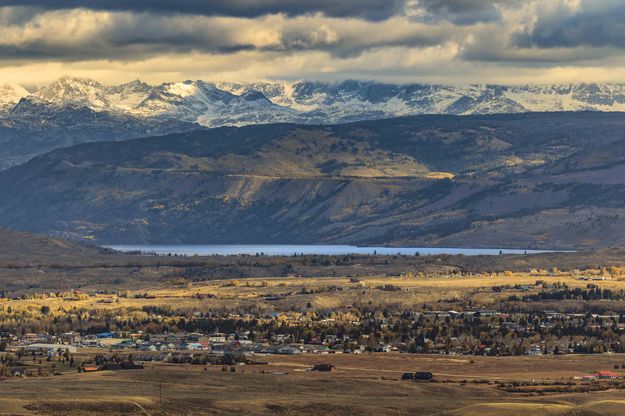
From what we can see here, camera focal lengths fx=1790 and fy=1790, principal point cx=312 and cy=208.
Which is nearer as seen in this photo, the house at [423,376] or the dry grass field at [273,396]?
the dry grass field at [273,396]

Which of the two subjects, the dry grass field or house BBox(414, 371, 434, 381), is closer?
the dry grass field

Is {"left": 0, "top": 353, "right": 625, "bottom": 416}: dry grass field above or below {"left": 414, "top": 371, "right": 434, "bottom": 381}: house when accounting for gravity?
below

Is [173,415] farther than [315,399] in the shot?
No

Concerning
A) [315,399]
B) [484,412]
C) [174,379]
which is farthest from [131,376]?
[484,412]

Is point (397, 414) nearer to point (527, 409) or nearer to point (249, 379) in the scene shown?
point (527, 409)

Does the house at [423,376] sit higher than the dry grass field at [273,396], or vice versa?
the house at [423,376]

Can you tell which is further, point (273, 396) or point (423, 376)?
point (423, 376)

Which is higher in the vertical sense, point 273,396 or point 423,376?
point 423,376

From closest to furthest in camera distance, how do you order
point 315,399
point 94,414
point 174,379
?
point 94,414
point 315,399
point 174,379
